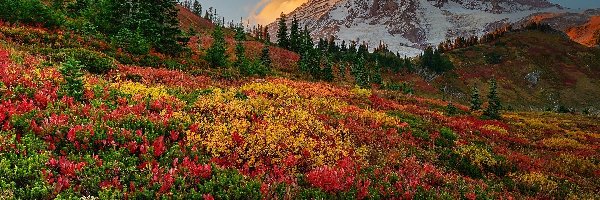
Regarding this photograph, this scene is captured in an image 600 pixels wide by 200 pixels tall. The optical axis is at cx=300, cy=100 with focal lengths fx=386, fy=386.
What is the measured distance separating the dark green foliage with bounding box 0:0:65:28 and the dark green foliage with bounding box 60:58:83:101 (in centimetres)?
2091

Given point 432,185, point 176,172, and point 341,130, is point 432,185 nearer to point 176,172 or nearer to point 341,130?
point 341,130

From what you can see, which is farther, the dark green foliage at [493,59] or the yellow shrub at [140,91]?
the dark green foliage at [493,59]

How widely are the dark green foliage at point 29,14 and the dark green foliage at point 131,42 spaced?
475 cm

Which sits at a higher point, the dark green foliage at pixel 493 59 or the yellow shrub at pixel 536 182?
the dark green foliage at pixel 493 59

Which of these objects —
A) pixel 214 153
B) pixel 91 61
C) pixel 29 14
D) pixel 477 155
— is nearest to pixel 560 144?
pixel 477 155

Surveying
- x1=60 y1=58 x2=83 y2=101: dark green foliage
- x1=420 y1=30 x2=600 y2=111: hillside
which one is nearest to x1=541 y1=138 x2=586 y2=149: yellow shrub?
x1=60 y1=58 x2=83 y2=101: dark green foliage

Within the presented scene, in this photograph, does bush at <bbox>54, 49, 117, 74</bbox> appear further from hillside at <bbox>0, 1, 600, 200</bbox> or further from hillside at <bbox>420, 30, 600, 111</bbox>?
hillside at <bbox>420, 30, 600, 111</bbox>

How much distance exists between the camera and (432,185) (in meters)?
10.7

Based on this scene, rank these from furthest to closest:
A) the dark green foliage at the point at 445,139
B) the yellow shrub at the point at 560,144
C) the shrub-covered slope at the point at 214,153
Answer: the yellow shrub at the point at 560,144 → the dark green foliage at the point at 445,139 → the shrub-covered slope at the point at 214,153

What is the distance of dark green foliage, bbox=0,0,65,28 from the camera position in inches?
1085

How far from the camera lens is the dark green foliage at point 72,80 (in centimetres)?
1174

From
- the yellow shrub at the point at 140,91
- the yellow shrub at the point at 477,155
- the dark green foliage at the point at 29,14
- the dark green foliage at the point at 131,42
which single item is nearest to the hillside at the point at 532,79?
the dark green foliage at the point at 131,42

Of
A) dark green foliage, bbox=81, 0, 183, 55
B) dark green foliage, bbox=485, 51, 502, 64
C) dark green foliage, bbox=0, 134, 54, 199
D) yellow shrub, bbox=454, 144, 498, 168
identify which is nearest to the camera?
dark green foliage, bbox=0, 134, 54, 199

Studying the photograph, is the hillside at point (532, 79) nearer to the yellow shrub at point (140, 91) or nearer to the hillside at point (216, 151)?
the hillside at point (216, 151)
